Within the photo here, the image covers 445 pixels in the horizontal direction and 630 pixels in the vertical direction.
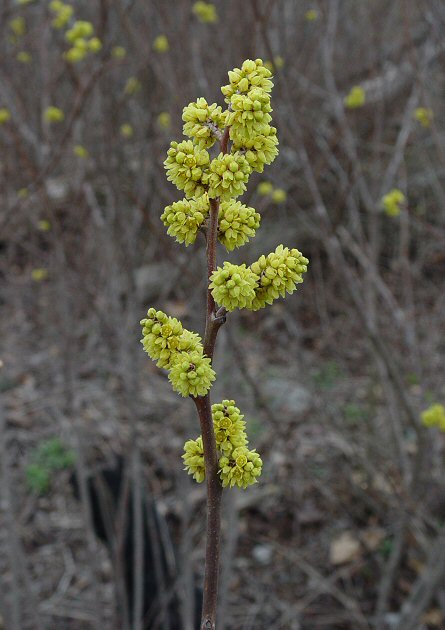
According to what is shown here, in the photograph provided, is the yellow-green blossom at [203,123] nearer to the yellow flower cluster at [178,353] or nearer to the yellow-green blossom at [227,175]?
the yellow-green blossom at [227,175]

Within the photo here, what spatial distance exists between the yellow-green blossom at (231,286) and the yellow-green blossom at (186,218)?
90 mm

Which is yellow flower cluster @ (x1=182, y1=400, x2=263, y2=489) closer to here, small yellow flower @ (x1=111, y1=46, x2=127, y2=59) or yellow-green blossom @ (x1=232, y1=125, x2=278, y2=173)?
yellow-green blossom @ (x1=232, y1=125, x2=278, y2=173)

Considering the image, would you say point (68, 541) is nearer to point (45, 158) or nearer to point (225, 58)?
point (45, 158)

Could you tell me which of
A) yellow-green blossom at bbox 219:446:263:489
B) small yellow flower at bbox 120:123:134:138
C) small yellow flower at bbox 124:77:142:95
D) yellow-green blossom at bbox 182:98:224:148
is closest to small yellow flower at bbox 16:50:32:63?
small yellow flower at bbox 120:123:134:138

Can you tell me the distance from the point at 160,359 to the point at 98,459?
144 inches

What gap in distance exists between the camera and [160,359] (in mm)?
998

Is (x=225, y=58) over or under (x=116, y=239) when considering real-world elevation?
over

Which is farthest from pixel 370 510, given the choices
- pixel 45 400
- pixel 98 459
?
pixel 45 400

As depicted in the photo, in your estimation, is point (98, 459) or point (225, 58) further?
point (98, 459)

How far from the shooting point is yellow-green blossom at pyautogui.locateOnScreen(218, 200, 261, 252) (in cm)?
100

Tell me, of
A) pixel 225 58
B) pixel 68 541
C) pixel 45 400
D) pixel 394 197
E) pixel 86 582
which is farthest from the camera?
pixel 45 400

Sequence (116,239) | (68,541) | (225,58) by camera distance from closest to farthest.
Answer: (116,239) → (225,58) → (68,541)

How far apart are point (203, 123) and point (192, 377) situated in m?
0.38

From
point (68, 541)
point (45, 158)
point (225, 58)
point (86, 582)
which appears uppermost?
point (225, 58)
